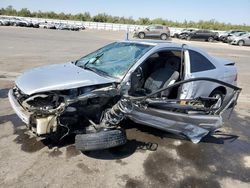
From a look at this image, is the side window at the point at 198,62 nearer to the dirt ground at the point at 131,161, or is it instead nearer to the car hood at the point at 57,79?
the dirt ground at the point at 131,161

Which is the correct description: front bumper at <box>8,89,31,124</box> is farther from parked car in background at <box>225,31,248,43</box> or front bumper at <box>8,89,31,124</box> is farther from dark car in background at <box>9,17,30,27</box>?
dark car in background at <box>9,17,30,27</box>

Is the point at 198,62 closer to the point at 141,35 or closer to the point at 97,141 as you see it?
the point at 97,141

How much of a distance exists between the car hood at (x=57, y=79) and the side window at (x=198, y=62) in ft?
6.47

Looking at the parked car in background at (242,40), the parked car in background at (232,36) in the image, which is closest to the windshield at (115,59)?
the parked car in background at (242,40)

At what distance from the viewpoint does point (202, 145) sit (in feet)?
16.6

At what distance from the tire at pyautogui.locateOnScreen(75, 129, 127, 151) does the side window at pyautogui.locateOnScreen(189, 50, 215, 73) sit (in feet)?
7.82

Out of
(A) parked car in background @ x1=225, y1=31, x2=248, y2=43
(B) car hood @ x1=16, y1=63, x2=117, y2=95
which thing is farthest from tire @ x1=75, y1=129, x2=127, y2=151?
(A) parked car in background @ x1=225, y1=31, x2=248, y2=43

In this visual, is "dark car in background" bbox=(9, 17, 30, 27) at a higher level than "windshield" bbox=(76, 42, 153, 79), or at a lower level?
lower

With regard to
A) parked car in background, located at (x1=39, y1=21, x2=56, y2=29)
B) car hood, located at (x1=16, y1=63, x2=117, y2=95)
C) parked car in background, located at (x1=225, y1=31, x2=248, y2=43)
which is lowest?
parked car in background, located at (x1=39, y1=21, x2=56, y2=29)

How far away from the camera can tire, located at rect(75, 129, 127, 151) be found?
155 inches

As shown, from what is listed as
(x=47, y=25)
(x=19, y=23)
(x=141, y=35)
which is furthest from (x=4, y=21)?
(x=141, y=35)

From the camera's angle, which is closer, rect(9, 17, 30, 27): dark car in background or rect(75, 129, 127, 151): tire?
rect(75, 129, 127, 151): tire

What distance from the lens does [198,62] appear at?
5.84m

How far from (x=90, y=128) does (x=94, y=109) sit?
0.29 metres
